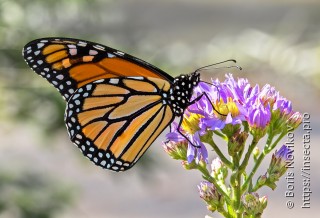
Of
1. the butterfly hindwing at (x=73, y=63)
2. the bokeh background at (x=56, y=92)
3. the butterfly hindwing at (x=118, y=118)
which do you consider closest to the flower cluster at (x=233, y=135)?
the butterfly hindwing at (x=118, y=118)

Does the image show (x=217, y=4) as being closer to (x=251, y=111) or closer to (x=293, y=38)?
(x=293, y=38)

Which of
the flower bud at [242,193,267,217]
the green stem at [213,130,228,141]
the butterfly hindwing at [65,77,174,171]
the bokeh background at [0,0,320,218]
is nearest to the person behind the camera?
the flower bud at [242,193,267,217]

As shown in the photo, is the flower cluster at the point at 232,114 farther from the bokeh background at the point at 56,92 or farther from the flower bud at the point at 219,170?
the bokeh background at the point at 56,92

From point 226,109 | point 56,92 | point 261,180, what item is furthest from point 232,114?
Result: point 56,92

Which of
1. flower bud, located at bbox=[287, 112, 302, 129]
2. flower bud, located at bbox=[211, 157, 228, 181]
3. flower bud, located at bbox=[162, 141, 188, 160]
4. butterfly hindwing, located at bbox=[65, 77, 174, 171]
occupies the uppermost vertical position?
butterfly hindwing, located at bbox=[65, 77, 174, 171]

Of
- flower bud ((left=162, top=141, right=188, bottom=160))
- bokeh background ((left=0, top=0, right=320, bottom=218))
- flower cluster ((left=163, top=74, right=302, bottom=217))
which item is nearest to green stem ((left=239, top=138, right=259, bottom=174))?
flower cluster ((left=163, top=74, right=302, bottom=217))

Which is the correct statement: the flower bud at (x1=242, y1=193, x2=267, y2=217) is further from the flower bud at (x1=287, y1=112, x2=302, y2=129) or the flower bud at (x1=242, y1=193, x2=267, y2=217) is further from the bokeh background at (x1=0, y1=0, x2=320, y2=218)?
the bokeh background at (x1=0, y1=0, x2=320, y2=218)

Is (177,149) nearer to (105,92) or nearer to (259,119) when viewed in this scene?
(259,119)
